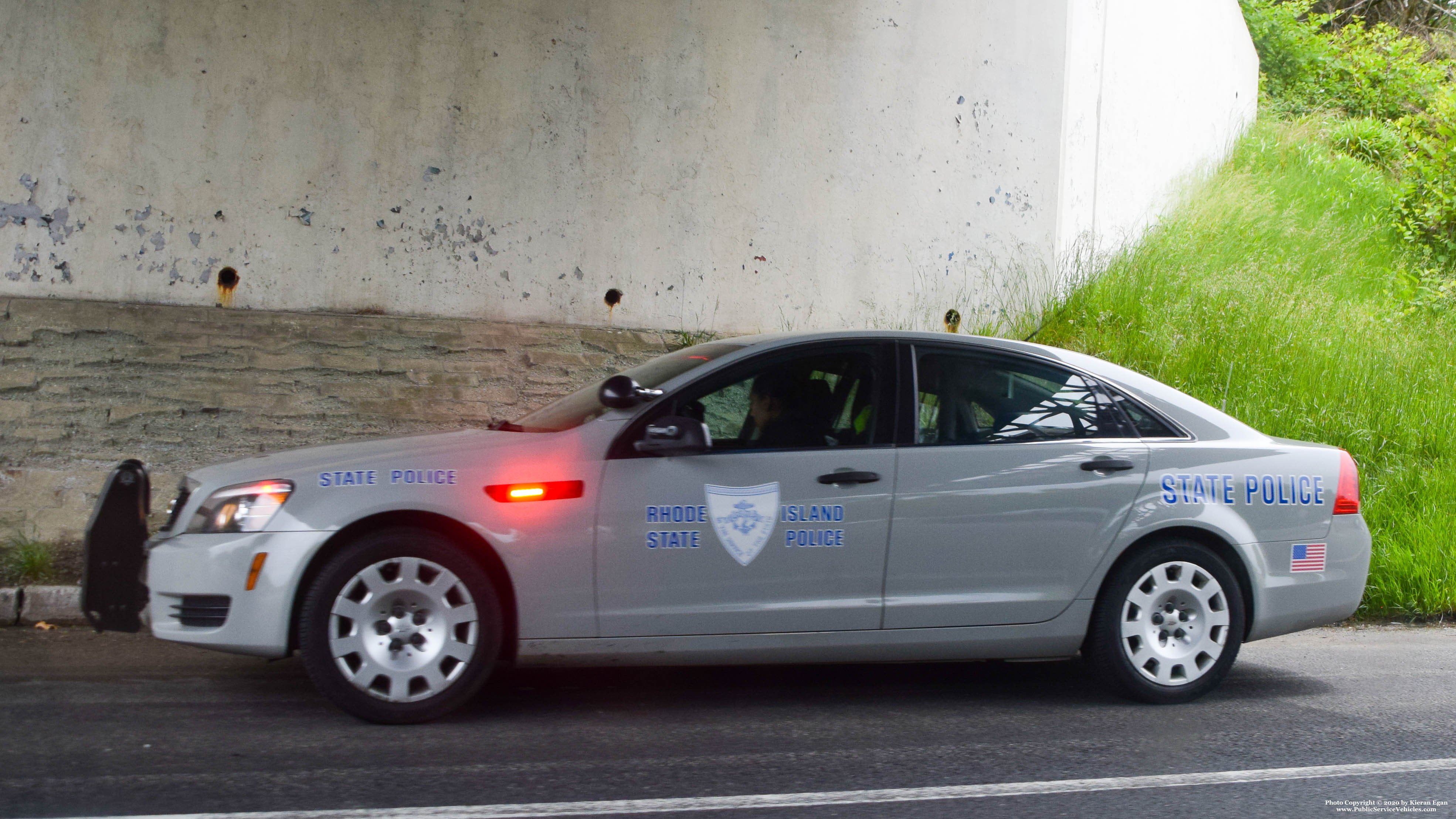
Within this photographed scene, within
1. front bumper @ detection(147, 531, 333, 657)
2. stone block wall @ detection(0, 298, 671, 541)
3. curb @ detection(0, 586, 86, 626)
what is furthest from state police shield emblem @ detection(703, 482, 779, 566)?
stone block wall @ detection(0, 298, 671, 541)

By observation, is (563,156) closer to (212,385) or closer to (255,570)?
(212,385)

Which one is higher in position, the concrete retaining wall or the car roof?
the concrete retaining wall

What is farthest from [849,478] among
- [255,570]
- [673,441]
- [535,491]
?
[255,570]

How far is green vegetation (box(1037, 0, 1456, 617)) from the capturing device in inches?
311

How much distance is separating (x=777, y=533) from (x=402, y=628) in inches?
56.2

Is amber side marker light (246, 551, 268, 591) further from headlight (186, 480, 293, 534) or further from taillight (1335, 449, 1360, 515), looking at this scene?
taillight (1335, 449, 1360, 515)

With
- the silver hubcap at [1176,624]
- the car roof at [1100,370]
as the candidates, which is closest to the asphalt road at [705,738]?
the silver hubcap at [1176,624]

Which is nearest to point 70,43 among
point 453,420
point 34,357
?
point 34,357

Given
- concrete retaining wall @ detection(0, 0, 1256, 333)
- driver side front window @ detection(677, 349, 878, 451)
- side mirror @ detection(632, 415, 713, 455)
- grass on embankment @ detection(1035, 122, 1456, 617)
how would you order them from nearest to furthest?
side mirror @ detection(632, 415, 713, 455), driver side front window @ detection(677, 349, 878, 451), grass on embankment @ detection(1035, 122, 1456, 617), concrete retaining wall @ detection(0, 0, 1256, 333)

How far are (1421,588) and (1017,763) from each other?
4532 millimetres

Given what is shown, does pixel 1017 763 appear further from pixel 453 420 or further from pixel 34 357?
pixel 34 357

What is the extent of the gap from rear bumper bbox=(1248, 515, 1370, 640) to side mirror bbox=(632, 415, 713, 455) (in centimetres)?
240

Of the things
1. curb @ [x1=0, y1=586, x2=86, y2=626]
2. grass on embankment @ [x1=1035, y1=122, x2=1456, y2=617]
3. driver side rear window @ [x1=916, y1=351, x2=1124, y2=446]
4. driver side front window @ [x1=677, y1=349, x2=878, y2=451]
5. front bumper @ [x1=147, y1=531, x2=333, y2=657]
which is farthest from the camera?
grass on embankment @ [x1=1035, y1=122, x2=1456, y2=617]

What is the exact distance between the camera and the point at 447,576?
4207 mm
